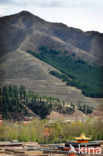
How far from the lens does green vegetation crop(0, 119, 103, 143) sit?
88.0 meters

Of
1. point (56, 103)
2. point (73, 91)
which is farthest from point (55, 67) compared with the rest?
point (56, 103)

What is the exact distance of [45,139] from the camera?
8756 centimetres

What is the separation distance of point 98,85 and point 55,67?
49.8 ft

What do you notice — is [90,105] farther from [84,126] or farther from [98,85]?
[84,126]

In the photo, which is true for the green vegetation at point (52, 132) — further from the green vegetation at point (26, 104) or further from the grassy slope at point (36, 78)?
the grassy slope at point (36, 78)

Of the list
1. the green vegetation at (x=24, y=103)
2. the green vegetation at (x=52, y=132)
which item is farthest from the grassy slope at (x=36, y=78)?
the green vegetation at (x=52, y=132)

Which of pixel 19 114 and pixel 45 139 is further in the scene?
pixel 19 114

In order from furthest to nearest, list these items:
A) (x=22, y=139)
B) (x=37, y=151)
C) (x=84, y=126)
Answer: (x=84, y=126)
(x=22, y=139)
(x=37, y=151)

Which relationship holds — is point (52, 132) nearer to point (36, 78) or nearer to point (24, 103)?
point (24, 103)

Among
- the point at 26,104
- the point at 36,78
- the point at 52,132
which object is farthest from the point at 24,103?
the point at 52,132

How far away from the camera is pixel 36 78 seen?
6722 inches

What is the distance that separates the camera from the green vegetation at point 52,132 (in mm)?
88000

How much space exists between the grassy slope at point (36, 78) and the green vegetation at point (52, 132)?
6341cm

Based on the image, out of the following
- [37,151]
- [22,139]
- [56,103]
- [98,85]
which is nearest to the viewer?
[37,151]
